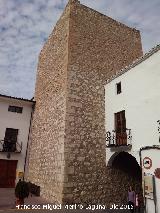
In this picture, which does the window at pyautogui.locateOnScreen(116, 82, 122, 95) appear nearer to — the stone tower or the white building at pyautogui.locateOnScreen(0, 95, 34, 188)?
the stone tower

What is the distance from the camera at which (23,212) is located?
9.11m

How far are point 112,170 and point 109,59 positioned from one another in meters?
7.81

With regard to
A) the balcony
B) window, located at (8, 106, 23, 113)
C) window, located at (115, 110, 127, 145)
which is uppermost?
window, located at (8, 106, 23, 113)

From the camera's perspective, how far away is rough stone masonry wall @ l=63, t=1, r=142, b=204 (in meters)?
11.8

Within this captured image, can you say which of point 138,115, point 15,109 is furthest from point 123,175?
point 15,109

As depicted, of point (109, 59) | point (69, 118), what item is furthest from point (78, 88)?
point (109, 59)

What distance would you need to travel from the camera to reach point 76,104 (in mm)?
12906

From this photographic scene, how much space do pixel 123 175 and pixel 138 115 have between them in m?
4.31

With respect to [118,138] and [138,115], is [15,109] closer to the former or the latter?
[118,138]

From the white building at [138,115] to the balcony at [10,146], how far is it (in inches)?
318

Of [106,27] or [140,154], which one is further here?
[106,27]

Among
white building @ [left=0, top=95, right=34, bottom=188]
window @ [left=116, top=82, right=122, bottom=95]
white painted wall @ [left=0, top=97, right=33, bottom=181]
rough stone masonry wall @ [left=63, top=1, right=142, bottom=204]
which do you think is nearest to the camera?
rough stone masonry wall @ [left=63, top=1, right=142, bottom=204]

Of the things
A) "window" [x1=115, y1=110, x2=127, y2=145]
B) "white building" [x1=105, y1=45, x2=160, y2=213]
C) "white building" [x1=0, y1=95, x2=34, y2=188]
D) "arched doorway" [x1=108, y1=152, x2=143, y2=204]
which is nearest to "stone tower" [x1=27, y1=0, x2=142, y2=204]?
"arched doorway" [x1=108, y1=152, x2=143, y2=204]

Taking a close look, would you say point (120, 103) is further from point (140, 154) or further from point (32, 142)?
point (32, 142)
